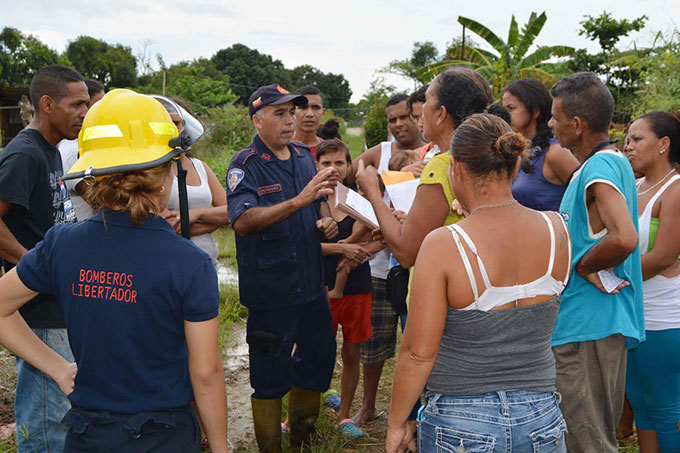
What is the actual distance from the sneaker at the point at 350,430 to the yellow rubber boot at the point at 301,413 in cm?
29

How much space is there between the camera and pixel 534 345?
1993mm

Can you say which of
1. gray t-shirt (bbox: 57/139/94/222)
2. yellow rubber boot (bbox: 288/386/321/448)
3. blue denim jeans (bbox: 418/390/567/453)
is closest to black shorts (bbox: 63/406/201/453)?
blue denim jeans (bbox: 418/390/567/453)

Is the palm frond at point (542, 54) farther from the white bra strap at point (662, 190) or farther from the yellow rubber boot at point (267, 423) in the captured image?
the yellow rubber boot at point (267, 423)

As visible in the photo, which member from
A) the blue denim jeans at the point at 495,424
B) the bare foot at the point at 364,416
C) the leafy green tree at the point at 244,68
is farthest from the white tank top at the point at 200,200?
the leafy green tree at the point at 244,68

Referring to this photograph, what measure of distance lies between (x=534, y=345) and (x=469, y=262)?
0.43 metres

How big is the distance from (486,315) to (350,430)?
7.97ft

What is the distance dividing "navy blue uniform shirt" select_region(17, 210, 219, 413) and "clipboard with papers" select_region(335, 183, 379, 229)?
1340 millimetres

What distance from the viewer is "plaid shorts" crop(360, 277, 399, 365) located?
4156mm

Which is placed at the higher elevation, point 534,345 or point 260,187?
Result: point 260,187

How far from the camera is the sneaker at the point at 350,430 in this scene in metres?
3.98

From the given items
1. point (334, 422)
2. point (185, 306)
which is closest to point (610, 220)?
point (185, 306)

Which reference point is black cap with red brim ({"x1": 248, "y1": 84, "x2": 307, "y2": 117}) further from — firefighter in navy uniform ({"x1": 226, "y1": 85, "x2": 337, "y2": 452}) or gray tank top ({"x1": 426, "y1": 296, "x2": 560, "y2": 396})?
gray tank top ({"x1": 426, "y1": 296, "x2": 560, "y2": 396})

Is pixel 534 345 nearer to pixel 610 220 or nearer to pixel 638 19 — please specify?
pixel 610 220

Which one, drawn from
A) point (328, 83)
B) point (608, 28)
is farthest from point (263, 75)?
point (608, 28)
